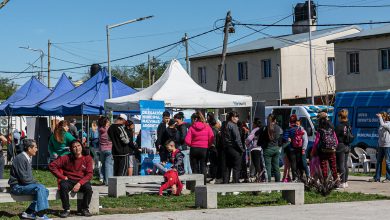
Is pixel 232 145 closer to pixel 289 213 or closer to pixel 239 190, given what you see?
pixel 239 190

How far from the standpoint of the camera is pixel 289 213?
1293 centimetres

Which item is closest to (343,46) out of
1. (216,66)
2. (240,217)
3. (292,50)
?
(292,50)

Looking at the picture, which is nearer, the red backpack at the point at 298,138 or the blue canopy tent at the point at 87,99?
the red backpack at the point at 298,138

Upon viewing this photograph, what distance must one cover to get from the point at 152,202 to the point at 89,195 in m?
2.36

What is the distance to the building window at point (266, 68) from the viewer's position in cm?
5206

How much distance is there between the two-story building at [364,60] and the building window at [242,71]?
8.99 metres

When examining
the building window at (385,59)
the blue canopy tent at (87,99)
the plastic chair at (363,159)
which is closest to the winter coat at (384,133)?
the plastic chair at (363,159)

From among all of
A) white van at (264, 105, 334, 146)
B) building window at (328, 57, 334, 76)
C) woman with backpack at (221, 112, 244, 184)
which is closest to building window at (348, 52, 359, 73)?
building window at (328, 57, 334, 76)

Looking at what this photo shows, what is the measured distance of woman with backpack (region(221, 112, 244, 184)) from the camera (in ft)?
54.3

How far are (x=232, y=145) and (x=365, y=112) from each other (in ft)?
36.9

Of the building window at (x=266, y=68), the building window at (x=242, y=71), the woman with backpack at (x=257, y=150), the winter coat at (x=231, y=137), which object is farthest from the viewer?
the building window at (x=242, y=71)

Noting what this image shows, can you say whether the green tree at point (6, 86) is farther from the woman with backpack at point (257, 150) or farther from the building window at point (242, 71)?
the woman with backpack at point (257, 150)

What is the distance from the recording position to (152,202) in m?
14.9

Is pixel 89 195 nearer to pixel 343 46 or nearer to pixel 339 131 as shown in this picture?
pixel 339 131
